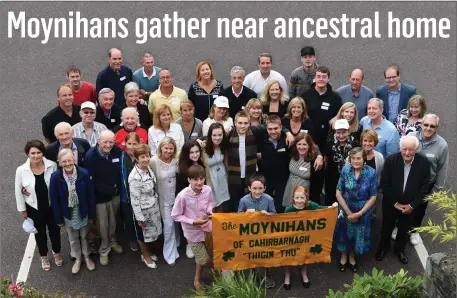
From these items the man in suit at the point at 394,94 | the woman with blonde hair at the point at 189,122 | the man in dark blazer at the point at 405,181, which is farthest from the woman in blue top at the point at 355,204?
the woman with blonde hair at the point at 189,122

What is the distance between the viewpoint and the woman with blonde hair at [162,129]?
31.0ft

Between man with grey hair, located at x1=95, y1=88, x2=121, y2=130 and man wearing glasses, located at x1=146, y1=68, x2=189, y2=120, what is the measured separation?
1.98ft

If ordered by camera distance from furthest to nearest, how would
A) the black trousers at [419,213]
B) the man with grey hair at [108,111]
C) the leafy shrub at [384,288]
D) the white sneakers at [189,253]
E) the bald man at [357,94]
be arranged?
the bald man at [357,94], the man with grey hair at [108,111], the white sneakers at [189,253], the black trousers at [419,213], the leafy shrub at [384,288]

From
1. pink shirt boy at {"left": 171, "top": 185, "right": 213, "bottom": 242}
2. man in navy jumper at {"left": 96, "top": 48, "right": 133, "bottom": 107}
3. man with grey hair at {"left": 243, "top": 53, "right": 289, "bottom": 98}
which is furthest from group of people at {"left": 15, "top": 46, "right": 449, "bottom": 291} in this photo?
man in navy jumper at {"left": 96, "top": 48, "right": 133, "bottom": 107}

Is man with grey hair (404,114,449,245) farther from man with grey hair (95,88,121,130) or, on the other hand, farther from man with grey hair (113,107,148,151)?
man with grey hair (95,88,121,130)

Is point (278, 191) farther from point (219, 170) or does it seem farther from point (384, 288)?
point (384, 288)

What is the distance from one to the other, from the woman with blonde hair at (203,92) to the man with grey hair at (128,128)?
4.21 feet

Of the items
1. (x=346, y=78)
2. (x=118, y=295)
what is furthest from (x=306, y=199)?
(x=346, y=78)

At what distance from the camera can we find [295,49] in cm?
1534

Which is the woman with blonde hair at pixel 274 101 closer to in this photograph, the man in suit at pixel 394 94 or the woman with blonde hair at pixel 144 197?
the man in suit at pixel 394 94

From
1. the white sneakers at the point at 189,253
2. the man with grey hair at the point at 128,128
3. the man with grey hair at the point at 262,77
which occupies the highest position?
the man with grey hair at the point at 262,77

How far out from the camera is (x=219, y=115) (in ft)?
31.9

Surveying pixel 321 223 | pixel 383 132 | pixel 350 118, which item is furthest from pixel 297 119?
pixel 321 223

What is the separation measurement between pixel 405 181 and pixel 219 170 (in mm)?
2439
